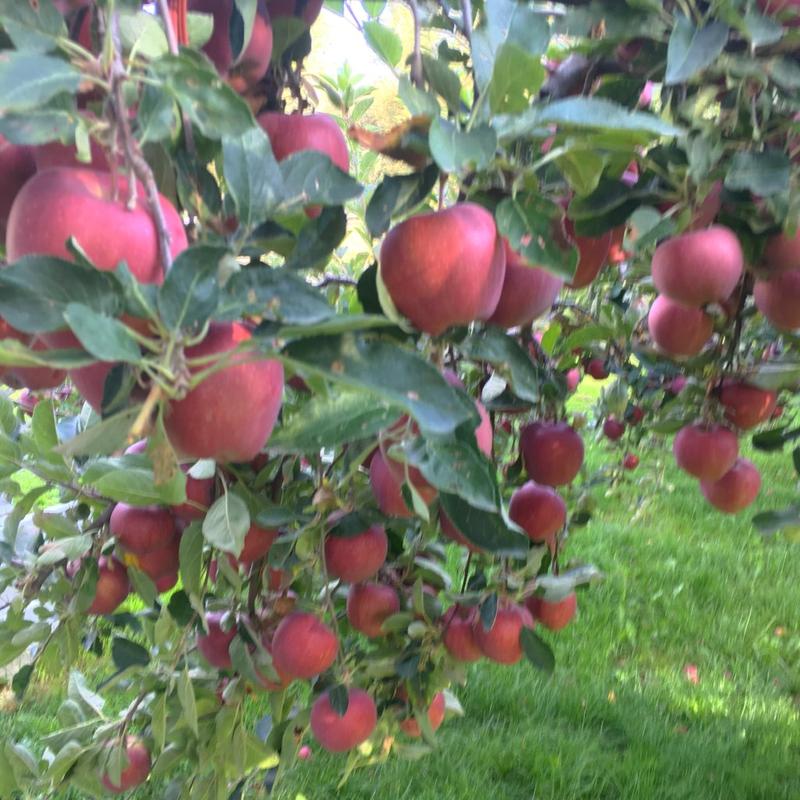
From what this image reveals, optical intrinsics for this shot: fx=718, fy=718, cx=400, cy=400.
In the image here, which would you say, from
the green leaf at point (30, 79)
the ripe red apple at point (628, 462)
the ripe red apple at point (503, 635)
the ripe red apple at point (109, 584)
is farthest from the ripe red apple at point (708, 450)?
the ripe red apple at point (628, 462)

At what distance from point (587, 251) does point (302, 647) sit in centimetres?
51

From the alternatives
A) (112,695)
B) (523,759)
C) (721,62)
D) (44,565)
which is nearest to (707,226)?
(721,62)

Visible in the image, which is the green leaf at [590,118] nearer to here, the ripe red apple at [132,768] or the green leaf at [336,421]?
the green leaf at [336,421]

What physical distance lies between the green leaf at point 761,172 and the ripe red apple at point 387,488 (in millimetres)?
349

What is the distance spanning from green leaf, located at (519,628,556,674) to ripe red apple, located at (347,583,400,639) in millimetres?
162

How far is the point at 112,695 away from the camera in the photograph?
176cm

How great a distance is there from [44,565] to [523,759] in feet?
4.09

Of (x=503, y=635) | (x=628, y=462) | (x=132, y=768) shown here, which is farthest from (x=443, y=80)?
(x=628, y=462)

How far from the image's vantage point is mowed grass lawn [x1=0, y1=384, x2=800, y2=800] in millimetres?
1586

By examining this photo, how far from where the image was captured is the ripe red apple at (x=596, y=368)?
4.62 feet

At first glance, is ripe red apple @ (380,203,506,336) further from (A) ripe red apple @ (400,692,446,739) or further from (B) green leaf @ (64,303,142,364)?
(A) ripe red apple @ (400,692,446,739)

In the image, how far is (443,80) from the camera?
1.64ft

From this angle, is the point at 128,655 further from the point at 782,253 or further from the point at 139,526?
the point at 782,253

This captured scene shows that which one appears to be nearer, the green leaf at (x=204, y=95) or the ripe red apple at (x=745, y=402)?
the green leaf at (x=204, y=95)
